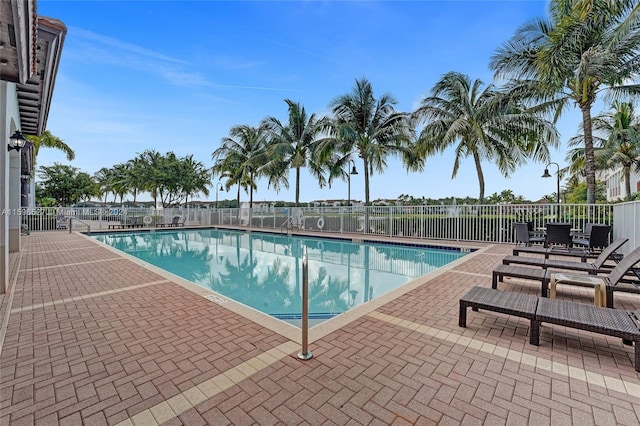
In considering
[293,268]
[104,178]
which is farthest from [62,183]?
[293,268]

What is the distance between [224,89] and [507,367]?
18858 mm

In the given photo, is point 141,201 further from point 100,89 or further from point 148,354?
point 148,354

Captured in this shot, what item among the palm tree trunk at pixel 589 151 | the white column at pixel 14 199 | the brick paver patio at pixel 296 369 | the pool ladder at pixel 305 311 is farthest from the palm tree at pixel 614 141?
the white column at pixel 14 199

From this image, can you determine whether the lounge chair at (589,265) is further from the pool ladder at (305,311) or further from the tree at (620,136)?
the tree at (620,136)

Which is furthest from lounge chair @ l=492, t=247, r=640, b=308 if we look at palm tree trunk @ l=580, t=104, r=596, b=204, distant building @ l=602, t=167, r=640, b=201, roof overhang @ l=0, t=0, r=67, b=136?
distant building @ l=602, t=167, r=640, b=201

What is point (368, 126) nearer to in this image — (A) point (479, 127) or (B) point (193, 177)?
(A) point (479, 127)

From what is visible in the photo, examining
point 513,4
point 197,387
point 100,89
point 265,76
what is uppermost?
point 265,76

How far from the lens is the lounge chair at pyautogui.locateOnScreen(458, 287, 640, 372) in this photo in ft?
8.46

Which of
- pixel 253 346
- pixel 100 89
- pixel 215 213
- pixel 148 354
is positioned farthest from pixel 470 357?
pixel 215 213

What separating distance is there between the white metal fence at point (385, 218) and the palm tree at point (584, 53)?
175 cm

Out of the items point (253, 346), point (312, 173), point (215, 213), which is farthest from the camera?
point (215, 213)

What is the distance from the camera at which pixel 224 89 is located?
57.9ft

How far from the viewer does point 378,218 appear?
15.3 metres

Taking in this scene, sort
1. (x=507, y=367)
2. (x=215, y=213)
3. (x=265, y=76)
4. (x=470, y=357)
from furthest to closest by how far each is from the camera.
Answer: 1. (x=215, y=213)
2. (x=265, y=76)
3. (x=470, y=357)
4. (x=507, y=367)
